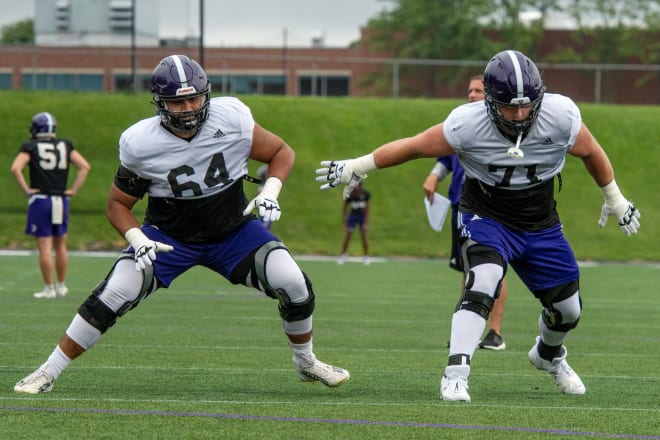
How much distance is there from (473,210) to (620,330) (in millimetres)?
4638

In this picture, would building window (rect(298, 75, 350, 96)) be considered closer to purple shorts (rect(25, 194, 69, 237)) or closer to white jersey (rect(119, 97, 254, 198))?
purple shorts (rect(25, 194, 69, 237))

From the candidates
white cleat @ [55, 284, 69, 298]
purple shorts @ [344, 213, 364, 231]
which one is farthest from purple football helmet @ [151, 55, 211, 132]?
purple shorts @ [344, 213, 364, 231]

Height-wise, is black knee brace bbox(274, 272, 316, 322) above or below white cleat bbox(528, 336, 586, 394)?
above

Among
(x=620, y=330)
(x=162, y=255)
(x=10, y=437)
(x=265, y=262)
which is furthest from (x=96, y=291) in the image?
(x=620, y=330)

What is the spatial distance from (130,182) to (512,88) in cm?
Result: 209

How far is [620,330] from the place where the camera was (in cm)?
1045

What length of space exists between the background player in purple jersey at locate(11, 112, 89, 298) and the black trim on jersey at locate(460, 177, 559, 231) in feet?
24.0

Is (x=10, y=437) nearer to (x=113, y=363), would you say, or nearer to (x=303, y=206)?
(x=113, y=363)

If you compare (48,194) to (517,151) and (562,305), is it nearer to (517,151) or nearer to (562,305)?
(562,305)

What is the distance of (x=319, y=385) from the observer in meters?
6.71

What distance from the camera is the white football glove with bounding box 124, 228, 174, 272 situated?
596 centimetres

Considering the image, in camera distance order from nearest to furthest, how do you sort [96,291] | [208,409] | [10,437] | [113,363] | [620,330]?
[10,437], [208,409], [96,291], [113,363], [620,330]

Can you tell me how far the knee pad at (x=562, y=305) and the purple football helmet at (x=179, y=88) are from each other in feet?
6.99

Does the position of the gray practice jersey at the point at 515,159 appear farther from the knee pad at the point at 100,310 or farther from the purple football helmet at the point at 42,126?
the purple football helmet at the point at 42,126
